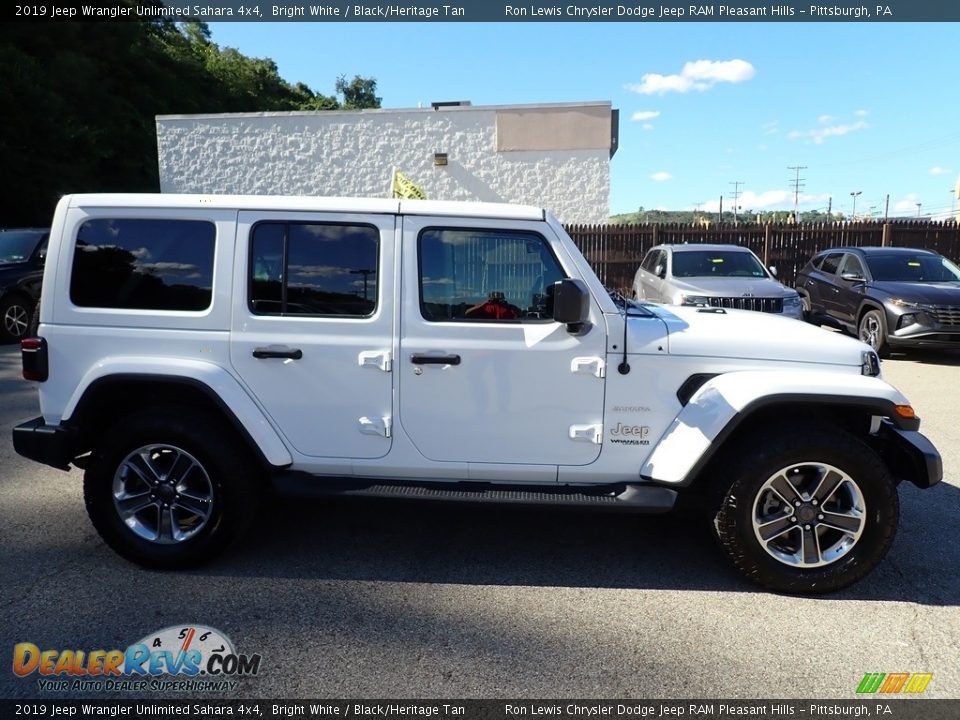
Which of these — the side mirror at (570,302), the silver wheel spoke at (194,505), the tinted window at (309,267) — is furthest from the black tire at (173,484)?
the side mirror at (570,302)

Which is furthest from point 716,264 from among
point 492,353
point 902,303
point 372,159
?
point 372,159

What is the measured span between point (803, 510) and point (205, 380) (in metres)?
3.03

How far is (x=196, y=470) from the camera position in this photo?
11.8 feet

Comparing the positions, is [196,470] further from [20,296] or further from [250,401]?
[20,296]

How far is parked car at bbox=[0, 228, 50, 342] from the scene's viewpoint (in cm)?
1032

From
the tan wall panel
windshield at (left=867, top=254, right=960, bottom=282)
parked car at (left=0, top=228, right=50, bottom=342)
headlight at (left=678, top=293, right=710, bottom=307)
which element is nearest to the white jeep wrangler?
headlight at (left=678, top=293, right=710, bottom=307)

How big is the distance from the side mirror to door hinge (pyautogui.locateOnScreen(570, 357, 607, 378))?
0.80ft

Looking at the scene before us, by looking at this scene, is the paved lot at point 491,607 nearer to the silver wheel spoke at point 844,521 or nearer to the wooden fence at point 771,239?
the silver wheel spoke at point 844,521

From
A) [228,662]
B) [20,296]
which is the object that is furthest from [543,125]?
[228,662]

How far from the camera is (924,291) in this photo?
949 cm

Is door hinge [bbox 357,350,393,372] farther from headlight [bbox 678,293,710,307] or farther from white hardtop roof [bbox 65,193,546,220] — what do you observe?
headlight [bbox 678,293,710,307]

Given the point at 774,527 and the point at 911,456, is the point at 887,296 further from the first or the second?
the point at 774,527

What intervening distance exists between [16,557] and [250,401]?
164 centimetres

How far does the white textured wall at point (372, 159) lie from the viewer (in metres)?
19.0
